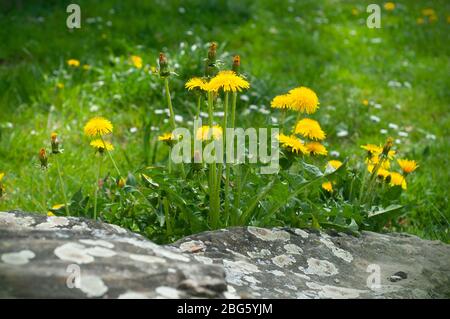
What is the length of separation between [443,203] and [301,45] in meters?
2.93

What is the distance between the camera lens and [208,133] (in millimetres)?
2369

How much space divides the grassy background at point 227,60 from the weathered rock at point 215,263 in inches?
34.2

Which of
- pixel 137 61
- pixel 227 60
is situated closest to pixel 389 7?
pixel 227 60

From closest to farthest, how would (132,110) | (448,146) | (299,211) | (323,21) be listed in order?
1. (299,211)
2. (448,146)
3. (132,110)
4. (323,21)

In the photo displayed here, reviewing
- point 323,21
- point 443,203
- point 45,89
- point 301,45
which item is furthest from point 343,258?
point 323,21

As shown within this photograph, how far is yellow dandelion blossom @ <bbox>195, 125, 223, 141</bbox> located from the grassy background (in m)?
1.20

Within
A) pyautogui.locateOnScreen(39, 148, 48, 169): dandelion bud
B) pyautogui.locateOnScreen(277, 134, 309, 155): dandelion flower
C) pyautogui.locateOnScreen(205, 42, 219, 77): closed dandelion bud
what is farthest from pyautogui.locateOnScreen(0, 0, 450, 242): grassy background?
pyautogui.locateOnScreen(205, 42, 219, 77): closed dandelion bud

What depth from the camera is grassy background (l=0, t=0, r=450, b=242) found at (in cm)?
386

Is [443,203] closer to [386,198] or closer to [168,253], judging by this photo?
[386,198]

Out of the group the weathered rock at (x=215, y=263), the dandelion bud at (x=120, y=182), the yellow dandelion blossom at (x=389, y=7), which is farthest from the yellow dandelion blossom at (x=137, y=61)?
the yellow dandelion blossom at (x=389, y=7)

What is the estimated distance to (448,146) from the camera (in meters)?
4.27

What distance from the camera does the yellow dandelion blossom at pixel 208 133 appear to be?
2367 mm

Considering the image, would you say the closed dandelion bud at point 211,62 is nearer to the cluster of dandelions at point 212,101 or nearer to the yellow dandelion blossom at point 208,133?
the cluster of dandelions at point 212,101

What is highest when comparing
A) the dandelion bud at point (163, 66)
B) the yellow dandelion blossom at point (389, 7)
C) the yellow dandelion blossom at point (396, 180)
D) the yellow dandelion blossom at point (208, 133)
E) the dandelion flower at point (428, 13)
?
the yellow dandelion blossom at point (389, 7)
